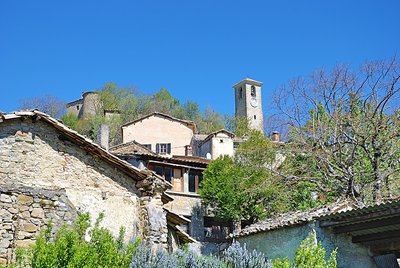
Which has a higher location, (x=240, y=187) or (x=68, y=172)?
(x=240, y=187)

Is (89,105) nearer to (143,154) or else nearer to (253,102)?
(253,102)

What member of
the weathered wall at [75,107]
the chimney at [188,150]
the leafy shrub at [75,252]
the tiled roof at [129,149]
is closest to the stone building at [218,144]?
the chimney at [188,150]

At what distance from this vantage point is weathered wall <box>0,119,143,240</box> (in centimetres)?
1177

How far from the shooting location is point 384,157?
2006cm

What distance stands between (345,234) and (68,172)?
7080 millimetres

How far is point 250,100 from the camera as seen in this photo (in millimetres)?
71375

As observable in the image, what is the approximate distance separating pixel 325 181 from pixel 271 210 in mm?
6812

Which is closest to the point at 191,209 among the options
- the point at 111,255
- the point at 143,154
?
the point at 143,154

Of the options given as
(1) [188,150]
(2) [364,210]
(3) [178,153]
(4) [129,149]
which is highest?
(3) [178,153]

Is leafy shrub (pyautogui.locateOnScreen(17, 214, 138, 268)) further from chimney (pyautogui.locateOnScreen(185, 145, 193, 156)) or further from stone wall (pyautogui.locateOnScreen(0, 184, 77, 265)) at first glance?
chimney (pyautogui.locateOnScreen(185, 145, 193, 156))

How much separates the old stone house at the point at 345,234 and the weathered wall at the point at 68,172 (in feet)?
12.7

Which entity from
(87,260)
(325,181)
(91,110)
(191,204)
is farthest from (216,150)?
(87,260)

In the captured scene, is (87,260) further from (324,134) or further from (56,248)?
(324,134)

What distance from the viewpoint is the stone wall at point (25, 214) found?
9227mm
